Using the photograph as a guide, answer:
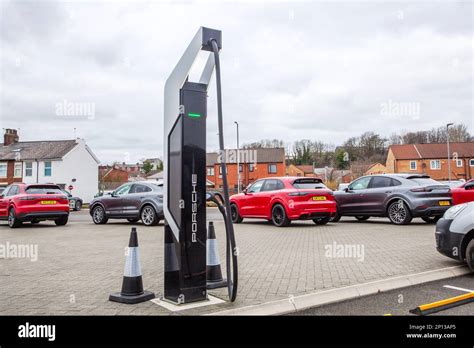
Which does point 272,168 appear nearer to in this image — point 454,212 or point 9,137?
point 9,137

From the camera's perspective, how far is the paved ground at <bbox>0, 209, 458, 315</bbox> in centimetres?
463

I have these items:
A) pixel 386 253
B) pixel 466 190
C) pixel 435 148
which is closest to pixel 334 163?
pixel 435 148

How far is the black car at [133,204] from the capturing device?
14102 millimetres

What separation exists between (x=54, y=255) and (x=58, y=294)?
3.47 metres

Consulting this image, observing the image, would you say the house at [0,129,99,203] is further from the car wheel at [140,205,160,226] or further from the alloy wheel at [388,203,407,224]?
the alloy wheel at [388,203,407,224]

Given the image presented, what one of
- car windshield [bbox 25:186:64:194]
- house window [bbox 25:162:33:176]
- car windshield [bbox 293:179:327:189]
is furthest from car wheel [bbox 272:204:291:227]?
house window [bbox 25:162:33:176]

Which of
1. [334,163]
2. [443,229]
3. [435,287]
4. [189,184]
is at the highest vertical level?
[334,163]

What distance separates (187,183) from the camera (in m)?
4.52

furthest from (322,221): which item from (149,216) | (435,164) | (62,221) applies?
(435,164)

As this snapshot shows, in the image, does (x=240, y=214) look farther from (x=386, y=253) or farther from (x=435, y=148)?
(x=435, y=148)

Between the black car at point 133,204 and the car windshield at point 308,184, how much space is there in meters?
4.57

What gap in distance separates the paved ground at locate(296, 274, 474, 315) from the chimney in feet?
176

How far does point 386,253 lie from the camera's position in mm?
7566
